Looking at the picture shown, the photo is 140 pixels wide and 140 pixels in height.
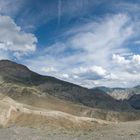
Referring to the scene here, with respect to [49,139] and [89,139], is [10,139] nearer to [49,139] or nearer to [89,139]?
[49,139]

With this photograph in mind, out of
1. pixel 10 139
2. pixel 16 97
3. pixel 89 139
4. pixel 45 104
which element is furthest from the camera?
pixel 16 97

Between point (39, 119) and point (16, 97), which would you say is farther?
point (16, 97)

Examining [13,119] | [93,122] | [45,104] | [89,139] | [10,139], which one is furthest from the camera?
[45,104]

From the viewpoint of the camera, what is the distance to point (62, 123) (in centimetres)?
11494

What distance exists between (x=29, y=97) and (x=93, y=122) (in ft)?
223

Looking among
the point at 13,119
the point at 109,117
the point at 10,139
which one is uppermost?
the point at 109,117

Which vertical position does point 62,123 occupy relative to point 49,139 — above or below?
above

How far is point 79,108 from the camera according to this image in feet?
608

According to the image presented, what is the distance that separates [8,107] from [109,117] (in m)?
81.7

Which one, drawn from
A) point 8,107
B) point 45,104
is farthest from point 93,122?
point 45,104

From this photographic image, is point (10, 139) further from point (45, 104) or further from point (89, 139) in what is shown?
point (45, 104)

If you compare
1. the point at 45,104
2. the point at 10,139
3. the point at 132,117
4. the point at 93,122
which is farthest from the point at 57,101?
the point at 10,139

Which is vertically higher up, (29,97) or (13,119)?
(29,97)

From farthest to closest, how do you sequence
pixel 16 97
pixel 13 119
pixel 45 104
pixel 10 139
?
pixel 16 97 → pixel 45 104 → pixel 13 119 → pixel 10 139
